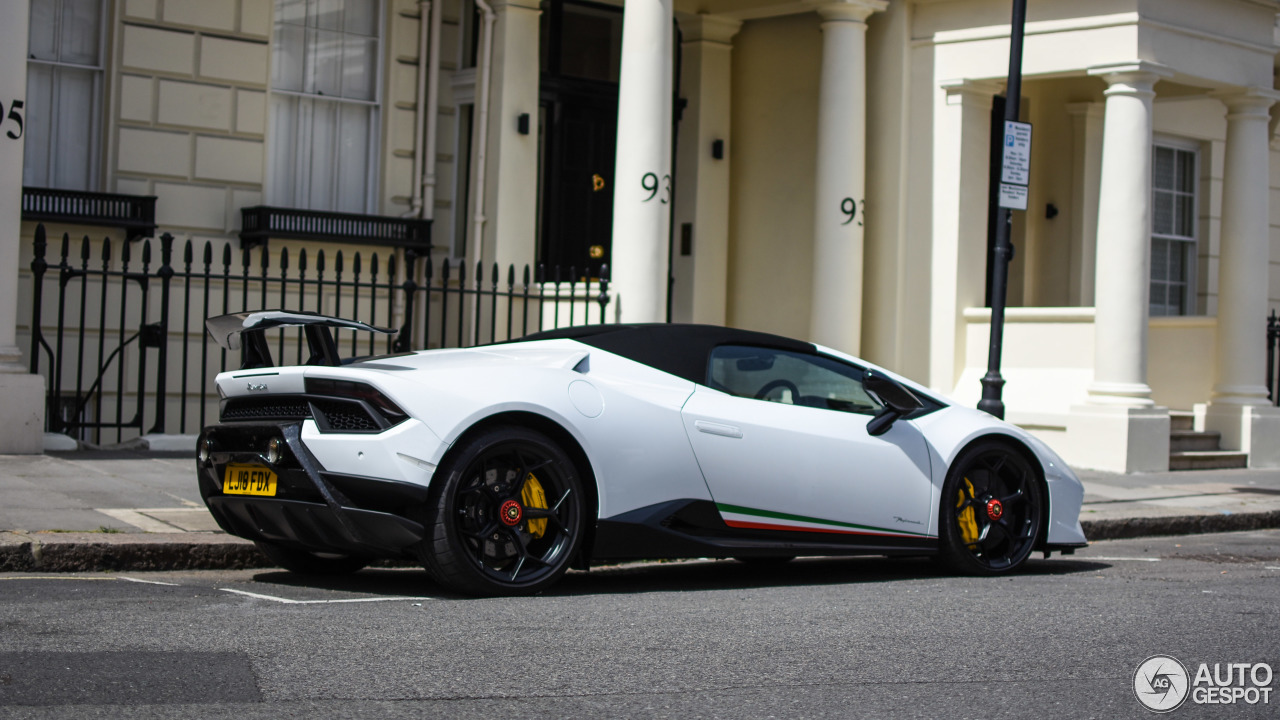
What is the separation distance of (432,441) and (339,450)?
404 millimetres

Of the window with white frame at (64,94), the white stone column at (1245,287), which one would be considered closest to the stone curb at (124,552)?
the window with white frame at (64,94)

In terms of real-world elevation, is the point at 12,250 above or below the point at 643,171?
below

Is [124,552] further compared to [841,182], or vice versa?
[841,182]

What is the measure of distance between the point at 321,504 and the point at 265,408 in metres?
0.66

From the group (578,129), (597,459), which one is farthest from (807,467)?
(578,129)

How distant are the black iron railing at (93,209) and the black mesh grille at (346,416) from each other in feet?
23.2

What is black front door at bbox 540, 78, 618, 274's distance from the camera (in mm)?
15484

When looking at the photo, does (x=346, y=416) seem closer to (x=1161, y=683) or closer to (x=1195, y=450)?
(x=1161, y=683)


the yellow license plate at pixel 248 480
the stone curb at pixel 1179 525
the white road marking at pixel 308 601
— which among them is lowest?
the stone curb at pixel 1179 525

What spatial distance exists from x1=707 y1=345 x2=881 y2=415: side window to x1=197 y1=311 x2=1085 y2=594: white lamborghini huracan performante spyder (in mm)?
11

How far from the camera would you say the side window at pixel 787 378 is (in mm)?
7328

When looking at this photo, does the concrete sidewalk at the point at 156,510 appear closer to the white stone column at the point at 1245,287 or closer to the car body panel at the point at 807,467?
the white stone column at the point at 1245,287

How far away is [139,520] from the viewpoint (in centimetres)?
804

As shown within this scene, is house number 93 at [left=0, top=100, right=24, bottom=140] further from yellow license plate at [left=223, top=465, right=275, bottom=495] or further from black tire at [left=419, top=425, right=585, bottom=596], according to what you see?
black tire at [left=419, top=425, right=585, bottom=596]
